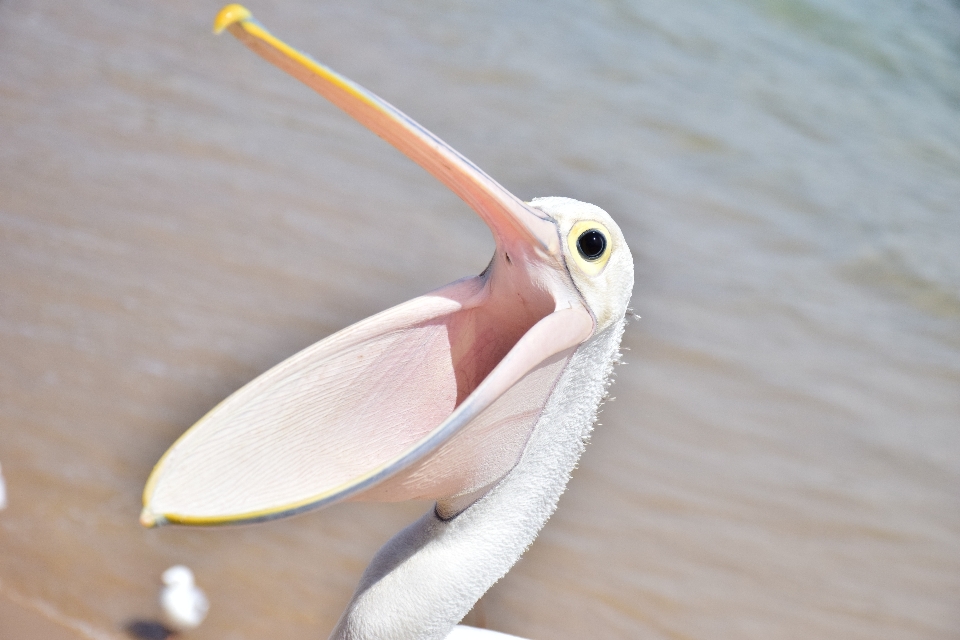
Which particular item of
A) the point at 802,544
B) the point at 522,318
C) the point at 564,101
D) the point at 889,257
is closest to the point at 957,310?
the point at 889,257

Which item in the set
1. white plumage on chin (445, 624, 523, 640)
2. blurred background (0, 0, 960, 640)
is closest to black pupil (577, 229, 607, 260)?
white plumage on chin (445, 624, 523, 640)

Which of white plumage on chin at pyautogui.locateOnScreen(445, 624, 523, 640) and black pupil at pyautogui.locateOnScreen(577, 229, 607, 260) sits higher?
black pupil at pyautogui.locateOnScreen(577, 229, 607, 260)

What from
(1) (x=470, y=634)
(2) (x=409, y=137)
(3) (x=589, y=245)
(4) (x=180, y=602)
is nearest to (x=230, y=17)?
(2) (x=409, y=137)

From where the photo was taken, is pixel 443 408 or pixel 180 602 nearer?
pixel 443 408

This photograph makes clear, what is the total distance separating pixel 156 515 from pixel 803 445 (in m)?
3.16

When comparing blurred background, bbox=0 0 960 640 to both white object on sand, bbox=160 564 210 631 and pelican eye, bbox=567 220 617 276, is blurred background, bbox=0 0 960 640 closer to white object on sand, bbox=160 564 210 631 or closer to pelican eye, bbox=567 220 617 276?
white object on sand, bbox=160 564 210 631

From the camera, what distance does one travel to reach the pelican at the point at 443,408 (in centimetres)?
136

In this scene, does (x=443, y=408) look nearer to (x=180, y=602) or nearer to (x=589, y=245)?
(x=589, y=245)

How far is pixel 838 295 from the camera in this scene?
15.0 ft

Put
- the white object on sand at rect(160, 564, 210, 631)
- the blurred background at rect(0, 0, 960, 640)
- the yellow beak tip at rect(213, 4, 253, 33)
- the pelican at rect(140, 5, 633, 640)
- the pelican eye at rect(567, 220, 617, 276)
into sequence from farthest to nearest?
the blurred background at rect(0, 0, 960, 640) < the white object on sand at rect(160, 564, 210, 631) < the pelican eye at rect(567, 220, 617, 276) < the pelican at rect(140, 5, 633, 640) < the yellow beak tip at rect(213, 4, 253, 33)

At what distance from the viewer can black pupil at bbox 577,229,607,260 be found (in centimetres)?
155

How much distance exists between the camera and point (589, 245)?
1.55 metres

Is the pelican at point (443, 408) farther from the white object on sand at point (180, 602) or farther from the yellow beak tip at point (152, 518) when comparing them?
the white object on sand at point (180, 602)

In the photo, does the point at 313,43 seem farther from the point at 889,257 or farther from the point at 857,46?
the point at 857,46
